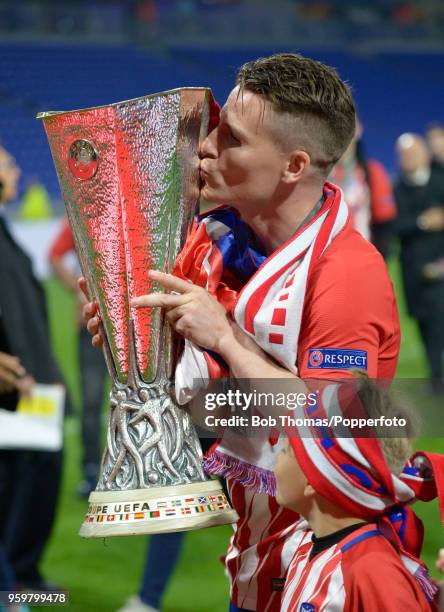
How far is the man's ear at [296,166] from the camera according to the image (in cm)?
169

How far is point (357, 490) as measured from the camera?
5.11 feet

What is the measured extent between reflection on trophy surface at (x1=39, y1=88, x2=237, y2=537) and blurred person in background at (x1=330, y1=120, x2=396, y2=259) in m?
3.00

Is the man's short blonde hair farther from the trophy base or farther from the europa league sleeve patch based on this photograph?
the trophy base

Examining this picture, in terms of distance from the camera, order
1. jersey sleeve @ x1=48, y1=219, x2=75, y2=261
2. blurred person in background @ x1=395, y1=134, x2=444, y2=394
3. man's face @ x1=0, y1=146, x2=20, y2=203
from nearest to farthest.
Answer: man's face @ x1=0, y1=146, x2=20, y2=203
jersey sleeve @ x1=48, y1=219, x2=75, y2=261
blurred person in background @ x1=395, y1=134, x2=444, y2=394

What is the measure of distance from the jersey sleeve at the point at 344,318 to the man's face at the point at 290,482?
141 millimetres

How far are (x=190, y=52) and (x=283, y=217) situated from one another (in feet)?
59.4

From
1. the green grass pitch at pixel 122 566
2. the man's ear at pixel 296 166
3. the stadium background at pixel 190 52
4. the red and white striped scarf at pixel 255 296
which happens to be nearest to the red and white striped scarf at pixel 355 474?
the red and white striped scarf at pixel 255 296

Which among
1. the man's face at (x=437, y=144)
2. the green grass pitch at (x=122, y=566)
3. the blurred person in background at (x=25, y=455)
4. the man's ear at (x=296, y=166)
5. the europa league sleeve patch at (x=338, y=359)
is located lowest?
the green grass pitch at (x=122, y=566)

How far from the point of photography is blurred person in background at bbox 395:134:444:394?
767 cm

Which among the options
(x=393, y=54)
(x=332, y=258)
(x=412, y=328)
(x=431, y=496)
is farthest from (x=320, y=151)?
(x=393, y=54)

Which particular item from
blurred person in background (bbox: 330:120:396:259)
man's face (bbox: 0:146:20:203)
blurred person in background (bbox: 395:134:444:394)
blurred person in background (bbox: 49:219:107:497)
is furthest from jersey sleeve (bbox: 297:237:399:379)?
blurred person in background (bbox: 395:134:444:394)

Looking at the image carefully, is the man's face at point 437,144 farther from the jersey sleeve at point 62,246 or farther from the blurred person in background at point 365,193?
the jersey sleeve at point 62,246

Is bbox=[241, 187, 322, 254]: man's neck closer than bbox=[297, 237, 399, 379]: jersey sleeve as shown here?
No

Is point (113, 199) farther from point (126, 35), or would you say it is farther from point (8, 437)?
point (126, 35)
